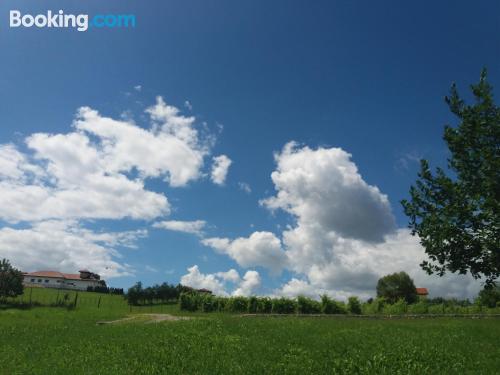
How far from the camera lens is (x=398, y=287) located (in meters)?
90.1

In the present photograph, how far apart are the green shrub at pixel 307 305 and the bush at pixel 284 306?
752 millimetres

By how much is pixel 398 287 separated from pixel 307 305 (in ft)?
141

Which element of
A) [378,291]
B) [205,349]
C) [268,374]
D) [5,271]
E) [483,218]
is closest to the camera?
[268,374]

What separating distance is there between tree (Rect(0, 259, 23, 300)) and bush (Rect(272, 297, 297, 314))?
47.2 meters

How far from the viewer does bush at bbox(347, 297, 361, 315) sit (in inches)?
2060

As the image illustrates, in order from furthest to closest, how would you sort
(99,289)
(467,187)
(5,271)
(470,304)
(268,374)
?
1. (99,289)
2. (5,271)
3. (470,304)
4. (467,187)
5. (268,374)

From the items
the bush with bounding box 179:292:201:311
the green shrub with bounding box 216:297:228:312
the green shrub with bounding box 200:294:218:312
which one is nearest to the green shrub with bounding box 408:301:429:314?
the green shrub with bounding box 216:297:228:312

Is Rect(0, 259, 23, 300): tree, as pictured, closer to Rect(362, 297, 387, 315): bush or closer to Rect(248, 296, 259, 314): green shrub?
Rect(248, 296, 259, 314): green shrub

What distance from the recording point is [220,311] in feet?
201

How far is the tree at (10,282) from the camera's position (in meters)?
72.7

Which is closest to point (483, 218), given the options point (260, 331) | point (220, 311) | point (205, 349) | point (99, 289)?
point (260, 331)

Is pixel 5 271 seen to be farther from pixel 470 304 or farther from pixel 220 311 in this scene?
pixel 470 304

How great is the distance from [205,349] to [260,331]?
238 inches

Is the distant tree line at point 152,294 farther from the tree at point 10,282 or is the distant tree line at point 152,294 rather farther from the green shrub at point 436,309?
the green shrub at point 436,309
